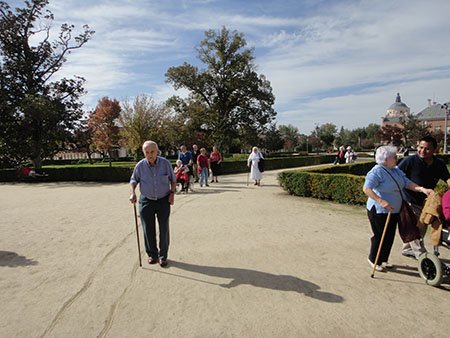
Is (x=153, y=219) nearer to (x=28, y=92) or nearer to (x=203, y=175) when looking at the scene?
(x=203, y=175)

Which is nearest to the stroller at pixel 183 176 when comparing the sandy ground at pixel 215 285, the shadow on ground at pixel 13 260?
the sandy ground at pixel 215 285

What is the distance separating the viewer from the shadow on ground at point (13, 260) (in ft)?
15.3

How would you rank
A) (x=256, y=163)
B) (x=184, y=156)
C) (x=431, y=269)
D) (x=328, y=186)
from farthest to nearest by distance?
1. (x=256, y=163)
2. (x=184, y=156)
3. (x=328, y=186)
4. (x=431, y=269)

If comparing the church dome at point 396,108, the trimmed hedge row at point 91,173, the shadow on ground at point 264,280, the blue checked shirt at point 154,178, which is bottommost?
the shadow on ground at point 264,280

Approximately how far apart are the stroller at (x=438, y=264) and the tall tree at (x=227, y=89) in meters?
26.7

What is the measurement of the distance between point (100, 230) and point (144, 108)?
1107 inches

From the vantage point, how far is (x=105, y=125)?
155 feet

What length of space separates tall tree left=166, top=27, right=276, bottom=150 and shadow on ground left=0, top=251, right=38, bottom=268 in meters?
25.6

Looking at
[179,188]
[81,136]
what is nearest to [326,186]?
[179,188]

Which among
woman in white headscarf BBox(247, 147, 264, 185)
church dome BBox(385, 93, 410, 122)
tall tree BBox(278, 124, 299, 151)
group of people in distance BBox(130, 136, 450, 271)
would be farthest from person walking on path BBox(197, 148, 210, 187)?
church dome BBox(385, 93, 410, 122)

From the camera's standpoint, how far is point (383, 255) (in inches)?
162

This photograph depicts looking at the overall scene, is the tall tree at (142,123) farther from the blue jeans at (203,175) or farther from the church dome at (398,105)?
the church dome at (398,105)

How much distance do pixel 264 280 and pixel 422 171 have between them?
278 centimetres

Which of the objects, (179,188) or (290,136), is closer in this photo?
(179,188)
